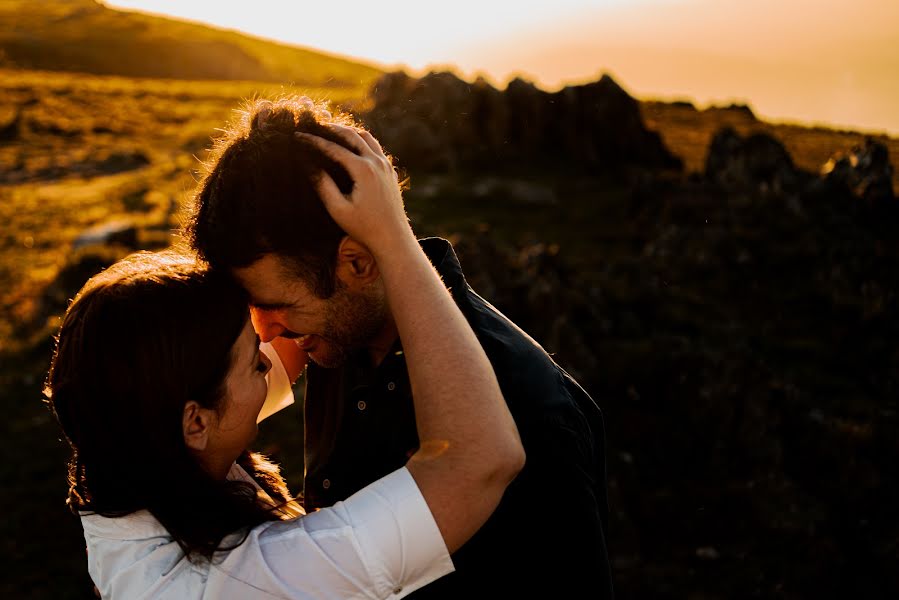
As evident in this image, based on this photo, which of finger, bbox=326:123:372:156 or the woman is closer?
the woman

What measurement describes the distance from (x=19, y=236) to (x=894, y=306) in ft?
74.1

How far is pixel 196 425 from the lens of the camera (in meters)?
2.38

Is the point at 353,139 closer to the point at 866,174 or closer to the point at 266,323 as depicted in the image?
the point at 266,323

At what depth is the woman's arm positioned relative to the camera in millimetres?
2004

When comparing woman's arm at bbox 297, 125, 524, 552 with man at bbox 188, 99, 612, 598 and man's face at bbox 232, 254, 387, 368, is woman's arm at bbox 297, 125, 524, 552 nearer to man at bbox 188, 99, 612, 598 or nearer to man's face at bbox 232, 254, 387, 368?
man at bbox 188, 99, 612, 598

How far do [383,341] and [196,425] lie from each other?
919mm

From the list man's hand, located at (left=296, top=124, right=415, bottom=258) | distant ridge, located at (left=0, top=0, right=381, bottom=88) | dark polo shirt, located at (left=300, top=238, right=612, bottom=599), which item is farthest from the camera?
distant ridge, located at (left=0, top=0, right=381, bottom=88)

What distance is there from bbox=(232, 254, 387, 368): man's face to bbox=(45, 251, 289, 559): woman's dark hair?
1.63 ft

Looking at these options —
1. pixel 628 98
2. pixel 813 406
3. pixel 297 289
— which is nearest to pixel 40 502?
pixel 297 289

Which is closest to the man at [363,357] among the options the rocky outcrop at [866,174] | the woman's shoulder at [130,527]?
the woman's shoulder at [130,527]

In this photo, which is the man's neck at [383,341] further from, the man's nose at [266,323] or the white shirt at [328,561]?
the white shirt at [328,561]

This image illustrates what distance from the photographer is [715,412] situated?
8789 millimetres

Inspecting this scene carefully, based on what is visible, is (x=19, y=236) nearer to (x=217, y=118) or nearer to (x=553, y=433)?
(x=553, y=433)

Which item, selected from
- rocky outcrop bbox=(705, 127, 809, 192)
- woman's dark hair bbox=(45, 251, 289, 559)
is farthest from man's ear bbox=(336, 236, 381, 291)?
rocky outcrop bbox=(705, 127, 809, 192)
